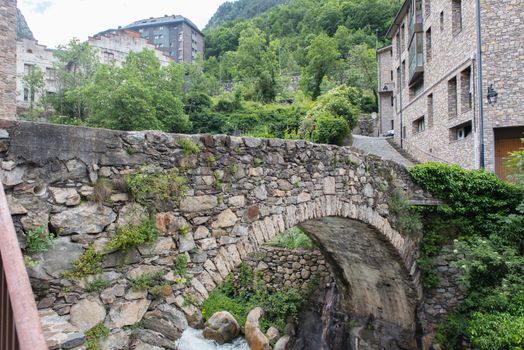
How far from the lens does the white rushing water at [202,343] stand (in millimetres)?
8875

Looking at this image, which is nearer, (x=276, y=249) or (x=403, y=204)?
(x=403, y=204)

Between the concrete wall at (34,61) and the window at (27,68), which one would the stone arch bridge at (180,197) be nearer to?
the concrete wall at (34,61)

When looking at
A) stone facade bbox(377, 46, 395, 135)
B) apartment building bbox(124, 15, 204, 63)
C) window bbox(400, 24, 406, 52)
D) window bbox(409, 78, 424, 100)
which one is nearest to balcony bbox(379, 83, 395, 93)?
stone facade bbox(377, 46, 395, 135)

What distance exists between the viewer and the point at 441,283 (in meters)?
7.96

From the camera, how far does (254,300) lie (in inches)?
418

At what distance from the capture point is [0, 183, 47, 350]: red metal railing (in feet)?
4.14

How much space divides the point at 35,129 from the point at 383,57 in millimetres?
28280

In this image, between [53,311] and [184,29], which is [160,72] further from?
[184,29]

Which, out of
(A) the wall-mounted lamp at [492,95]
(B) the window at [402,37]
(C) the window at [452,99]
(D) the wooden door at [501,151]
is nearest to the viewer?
(A) the wall-mounted lamp at [492,95]

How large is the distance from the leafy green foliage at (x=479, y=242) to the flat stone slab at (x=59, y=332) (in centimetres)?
680

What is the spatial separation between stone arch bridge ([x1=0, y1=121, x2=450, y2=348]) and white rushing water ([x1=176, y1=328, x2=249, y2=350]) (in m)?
4.48

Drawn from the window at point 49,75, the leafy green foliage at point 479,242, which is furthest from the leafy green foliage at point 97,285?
the window at point 49,75

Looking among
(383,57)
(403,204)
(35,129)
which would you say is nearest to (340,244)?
(403,204)

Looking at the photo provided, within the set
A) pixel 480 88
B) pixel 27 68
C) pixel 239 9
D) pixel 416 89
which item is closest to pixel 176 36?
pixel 27 68
